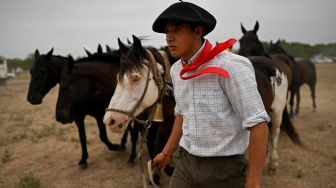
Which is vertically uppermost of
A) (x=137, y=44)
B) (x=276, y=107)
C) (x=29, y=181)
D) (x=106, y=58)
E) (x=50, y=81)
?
(x=137, y=44)

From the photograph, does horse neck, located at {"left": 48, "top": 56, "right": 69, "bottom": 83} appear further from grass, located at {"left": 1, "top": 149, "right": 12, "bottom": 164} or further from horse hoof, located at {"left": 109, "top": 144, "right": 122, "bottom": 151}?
grass, located at {"left": 1, "top": 149, "right": 12, "bottom": 164}

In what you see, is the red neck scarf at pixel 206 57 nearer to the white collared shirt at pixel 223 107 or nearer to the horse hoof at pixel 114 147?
the white collared shirt at pixel 223 107

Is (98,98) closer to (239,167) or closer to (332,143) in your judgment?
(239,167)

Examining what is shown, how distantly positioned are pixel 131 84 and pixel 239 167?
1.26 m

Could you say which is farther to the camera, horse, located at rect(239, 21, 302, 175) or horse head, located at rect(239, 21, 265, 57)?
horse head, located at rect(239, 21, 265, 57)

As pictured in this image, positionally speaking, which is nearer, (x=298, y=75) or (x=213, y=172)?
(x=213, y=172)

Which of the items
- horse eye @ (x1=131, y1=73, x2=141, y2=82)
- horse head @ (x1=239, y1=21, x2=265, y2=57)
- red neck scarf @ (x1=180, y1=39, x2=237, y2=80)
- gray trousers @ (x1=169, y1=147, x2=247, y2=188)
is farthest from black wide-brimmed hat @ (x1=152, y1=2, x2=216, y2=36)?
horse head @ (x1=239, y1=21, x2=265, y2=57)

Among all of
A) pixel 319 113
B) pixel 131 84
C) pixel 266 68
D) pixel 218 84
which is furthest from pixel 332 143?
pixel 218 84

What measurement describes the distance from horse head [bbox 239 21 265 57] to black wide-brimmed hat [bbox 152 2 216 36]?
14.2 ft

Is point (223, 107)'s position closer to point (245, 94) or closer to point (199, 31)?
point (245, 94)

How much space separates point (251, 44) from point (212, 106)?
4529mm

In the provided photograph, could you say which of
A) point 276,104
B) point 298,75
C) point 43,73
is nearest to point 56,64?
point 43,73

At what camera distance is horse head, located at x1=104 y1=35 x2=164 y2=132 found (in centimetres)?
245

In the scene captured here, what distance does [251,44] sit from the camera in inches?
223
